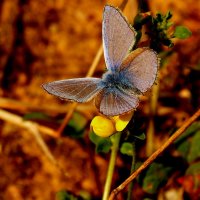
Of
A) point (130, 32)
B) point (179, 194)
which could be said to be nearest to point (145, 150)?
point (179, 194)

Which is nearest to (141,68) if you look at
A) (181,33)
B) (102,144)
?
(181,33)

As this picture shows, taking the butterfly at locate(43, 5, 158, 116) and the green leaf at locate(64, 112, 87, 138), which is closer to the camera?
the butterfly at locate(43, 5, 158, 116)

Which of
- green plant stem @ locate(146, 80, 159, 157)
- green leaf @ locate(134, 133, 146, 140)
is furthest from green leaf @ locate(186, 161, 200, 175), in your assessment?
green leaf @ locate(134, 133, 146, 140)

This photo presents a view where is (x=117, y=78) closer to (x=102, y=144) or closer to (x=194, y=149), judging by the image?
(x=102, y=144)

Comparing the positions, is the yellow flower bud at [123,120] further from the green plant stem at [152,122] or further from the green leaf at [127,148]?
the green plant stem at [152,122]

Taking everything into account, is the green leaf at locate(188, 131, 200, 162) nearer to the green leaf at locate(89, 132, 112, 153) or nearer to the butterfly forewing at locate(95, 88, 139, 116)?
the green leaf at locate(89, 132, 112, 153)

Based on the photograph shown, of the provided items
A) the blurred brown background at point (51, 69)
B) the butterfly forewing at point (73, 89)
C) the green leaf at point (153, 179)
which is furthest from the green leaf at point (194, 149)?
the butterfly forewing at point (73, 89)

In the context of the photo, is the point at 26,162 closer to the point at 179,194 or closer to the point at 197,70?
the point at 179,194
